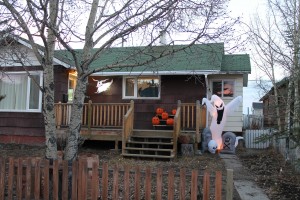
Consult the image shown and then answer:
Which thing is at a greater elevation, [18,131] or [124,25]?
[124,25]

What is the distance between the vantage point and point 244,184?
8094mm

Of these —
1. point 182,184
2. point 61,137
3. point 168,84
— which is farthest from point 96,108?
point 182,184

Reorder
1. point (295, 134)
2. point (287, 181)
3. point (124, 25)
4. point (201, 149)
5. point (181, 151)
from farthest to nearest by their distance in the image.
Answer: point (201, 149) < point (181, 151) < point (287, 181) < point (295, 134) < point (124, 25)

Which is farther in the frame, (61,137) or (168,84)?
(168,84)

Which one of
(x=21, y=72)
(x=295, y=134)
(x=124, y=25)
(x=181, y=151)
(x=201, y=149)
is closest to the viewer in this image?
(x=124, y=25)

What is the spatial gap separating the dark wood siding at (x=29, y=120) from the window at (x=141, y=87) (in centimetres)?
251

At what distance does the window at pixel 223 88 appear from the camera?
14.4m

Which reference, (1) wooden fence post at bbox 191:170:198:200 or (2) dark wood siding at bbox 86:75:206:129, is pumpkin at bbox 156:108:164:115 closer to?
(2) dark wood siding at bbox 86:75:206:129

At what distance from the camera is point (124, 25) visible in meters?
6.24

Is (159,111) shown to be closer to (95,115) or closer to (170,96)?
(170,96)

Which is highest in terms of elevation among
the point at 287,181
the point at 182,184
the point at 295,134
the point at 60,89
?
the point at 60,89

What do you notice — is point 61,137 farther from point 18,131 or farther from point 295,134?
point 295,134

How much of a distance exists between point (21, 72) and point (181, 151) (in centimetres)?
701

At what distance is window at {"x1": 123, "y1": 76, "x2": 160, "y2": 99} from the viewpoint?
47.2 feet
